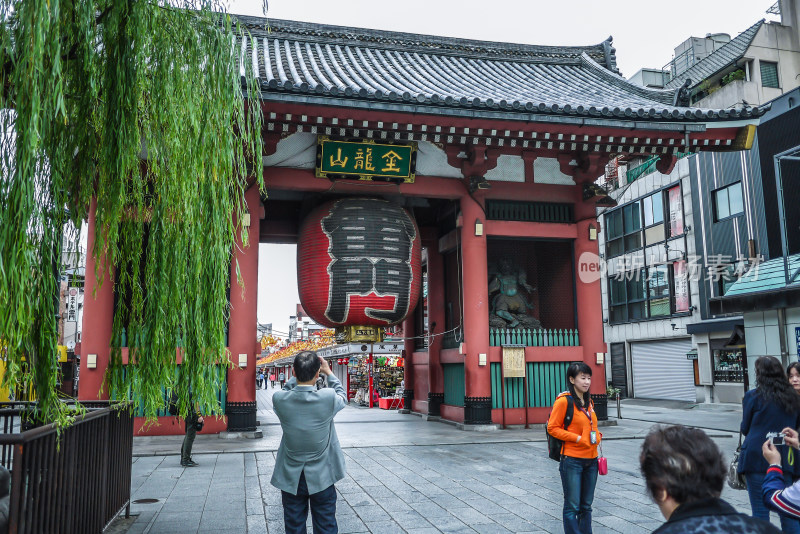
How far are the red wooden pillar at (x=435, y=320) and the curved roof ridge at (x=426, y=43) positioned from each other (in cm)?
559

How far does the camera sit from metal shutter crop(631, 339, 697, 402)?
85.4 feet

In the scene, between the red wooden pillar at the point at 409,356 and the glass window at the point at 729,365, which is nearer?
the red wooden pillar at the point at 409,356

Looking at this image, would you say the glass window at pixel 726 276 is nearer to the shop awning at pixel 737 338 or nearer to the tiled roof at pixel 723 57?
the shop awning at pixel 737 338

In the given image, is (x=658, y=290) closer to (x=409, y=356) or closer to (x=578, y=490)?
(x=409, y=356)

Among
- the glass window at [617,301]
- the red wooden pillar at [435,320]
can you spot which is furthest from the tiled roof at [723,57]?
the red wooden pillar at [435,320]

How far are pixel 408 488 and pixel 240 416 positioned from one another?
18.3ft

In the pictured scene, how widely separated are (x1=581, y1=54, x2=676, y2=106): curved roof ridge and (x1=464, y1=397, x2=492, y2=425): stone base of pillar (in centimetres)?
845

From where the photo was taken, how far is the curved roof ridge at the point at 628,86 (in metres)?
15.1

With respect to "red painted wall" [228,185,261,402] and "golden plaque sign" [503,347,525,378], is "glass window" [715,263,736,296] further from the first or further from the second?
"red painted wall" [228,185,261,402]

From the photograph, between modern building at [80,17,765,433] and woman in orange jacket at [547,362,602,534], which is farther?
modern building at [80,17,765,433]

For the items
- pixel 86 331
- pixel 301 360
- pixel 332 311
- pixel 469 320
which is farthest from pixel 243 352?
pixel 301 360

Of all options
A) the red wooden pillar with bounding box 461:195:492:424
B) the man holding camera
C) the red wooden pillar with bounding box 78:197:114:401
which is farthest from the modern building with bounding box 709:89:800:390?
the red wooden pillar with bounding box 78:197:114:401

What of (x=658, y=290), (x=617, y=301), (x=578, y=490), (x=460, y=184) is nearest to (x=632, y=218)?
(x=658, y=290)

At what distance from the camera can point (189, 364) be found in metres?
5.12
